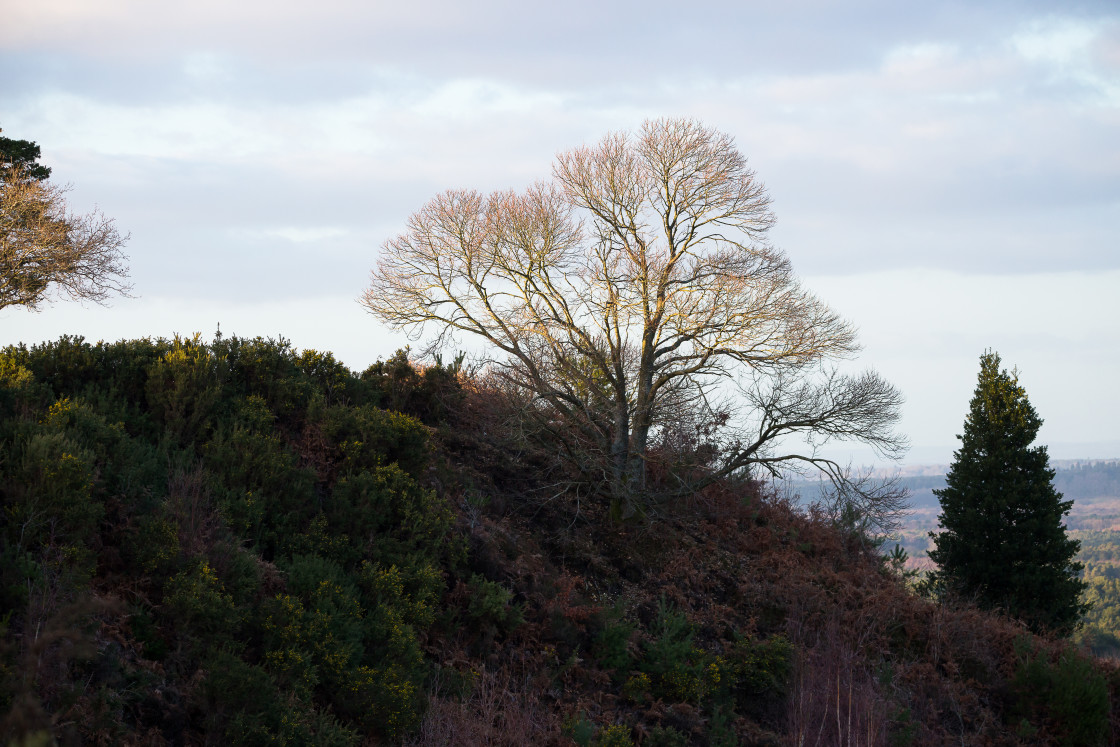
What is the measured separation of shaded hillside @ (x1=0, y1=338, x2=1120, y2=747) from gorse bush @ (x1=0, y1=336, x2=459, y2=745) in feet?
0.11

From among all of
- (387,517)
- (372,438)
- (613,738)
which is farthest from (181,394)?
(613,738)

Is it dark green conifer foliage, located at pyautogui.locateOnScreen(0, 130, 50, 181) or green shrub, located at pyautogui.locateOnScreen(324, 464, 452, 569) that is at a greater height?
dark green conifer foliage, located at pyautogui.locateOnScreen(0, 130, 50, 181)

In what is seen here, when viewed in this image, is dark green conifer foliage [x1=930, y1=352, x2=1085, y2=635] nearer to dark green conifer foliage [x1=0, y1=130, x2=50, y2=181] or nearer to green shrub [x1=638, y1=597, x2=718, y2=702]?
green shrub [x1=638, y1=597, x2=718, y2=702]

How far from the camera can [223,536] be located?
8.58 metres

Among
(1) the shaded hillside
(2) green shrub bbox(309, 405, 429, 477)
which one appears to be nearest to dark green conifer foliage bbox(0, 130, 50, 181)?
(1) the shaded hillside

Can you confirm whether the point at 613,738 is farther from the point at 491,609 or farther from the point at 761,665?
the point at 761,665

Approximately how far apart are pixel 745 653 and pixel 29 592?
10367mm

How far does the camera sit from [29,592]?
21.2 feet

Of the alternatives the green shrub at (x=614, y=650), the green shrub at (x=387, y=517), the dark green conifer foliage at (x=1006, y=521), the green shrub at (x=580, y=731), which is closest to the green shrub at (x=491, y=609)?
the green shrub at (x=387, y=517)

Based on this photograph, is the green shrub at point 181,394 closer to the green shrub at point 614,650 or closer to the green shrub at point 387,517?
the green shrub at point 387,517

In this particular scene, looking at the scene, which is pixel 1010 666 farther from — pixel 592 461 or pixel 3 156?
pixel 3 156

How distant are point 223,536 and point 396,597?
2.17 metres

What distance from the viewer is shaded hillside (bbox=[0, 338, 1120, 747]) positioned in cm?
701

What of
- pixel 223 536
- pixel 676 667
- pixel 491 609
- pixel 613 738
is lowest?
pixel 613 738
